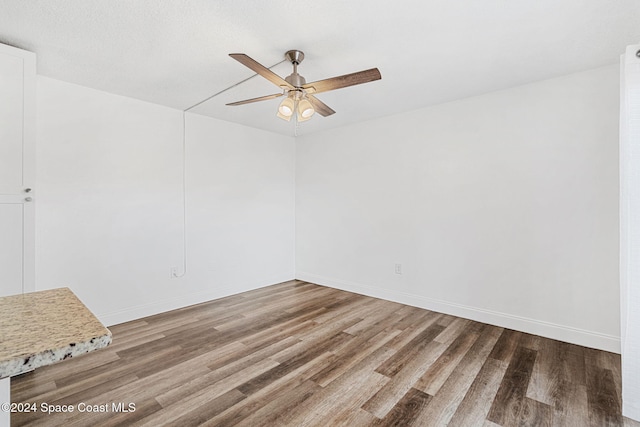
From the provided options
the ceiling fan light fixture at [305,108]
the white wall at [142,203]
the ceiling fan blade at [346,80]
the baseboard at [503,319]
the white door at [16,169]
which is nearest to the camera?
the ceiling fan blade at [346,80]

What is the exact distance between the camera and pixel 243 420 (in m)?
1.66

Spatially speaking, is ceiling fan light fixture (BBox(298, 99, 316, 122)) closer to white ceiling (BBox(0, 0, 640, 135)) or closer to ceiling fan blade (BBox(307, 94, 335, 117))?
ceiling fan blade (BBox(307, 94, 335, 117))

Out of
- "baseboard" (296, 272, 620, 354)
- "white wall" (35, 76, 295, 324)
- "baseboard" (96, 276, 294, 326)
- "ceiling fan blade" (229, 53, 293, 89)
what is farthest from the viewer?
"baseboard" (96, 276, 294, 326)

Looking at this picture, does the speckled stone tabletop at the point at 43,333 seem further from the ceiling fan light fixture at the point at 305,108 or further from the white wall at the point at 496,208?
the white wall at the point at 496,208

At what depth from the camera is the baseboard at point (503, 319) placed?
8.09 feet

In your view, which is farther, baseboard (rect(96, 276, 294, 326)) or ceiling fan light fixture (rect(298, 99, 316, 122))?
baseboard (rect(96, 276, 294, 326))

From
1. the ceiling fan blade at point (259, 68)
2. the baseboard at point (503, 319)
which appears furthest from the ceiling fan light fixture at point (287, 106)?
the baseboard at point (503, 319)

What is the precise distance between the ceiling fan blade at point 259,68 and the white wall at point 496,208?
2.06m

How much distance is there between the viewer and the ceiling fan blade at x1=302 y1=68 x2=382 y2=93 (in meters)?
1.81

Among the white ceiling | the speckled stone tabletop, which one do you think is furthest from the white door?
the speckled stone tabletop

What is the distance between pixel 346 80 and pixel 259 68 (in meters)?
0.56

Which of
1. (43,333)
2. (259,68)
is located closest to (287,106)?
(259,68)

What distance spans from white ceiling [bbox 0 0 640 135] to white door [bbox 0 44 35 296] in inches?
7.8

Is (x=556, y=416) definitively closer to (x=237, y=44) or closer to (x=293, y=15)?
(x=293, y=15)
